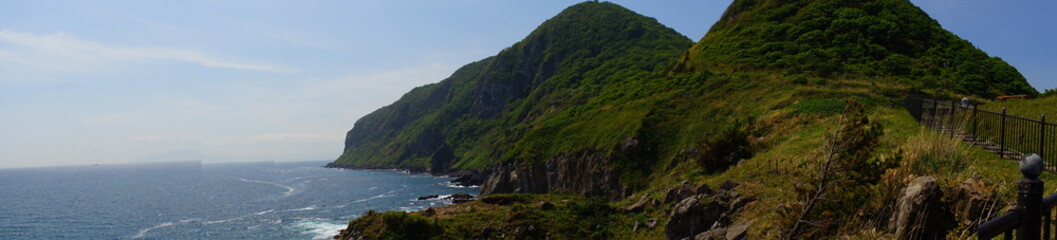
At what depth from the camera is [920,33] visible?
205ft

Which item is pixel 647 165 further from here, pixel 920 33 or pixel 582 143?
pixel 920 33

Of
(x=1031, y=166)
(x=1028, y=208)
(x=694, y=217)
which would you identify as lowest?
(x=694, y=217)

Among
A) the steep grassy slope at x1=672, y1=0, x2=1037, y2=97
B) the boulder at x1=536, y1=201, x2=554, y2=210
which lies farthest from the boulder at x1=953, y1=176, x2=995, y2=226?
the steep grassy slope at x1=672, y1=0, x2=1037, y2=97

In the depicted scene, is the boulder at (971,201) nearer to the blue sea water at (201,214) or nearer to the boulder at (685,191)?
the boulder at (685,191)

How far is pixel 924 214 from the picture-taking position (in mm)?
9820

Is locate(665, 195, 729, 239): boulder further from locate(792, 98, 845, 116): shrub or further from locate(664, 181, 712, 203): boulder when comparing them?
locate(792, 98, 845, 116): shrub

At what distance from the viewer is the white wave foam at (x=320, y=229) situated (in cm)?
5178

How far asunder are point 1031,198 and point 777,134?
1291 inches

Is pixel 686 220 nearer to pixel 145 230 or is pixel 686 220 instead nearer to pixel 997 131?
pixel 997 131

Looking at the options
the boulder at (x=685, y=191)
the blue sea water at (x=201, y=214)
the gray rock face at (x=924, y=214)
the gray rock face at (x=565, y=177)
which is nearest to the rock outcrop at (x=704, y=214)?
the boulder at (x=685, y=191)

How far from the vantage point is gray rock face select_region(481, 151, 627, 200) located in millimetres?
51750

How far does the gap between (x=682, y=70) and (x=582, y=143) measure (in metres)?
23.4

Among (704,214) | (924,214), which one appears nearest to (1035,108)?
(704,214)

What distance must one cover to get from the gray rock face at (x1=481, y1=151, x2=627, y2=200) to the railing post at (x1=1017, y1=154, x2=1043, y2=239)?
44.6 m
